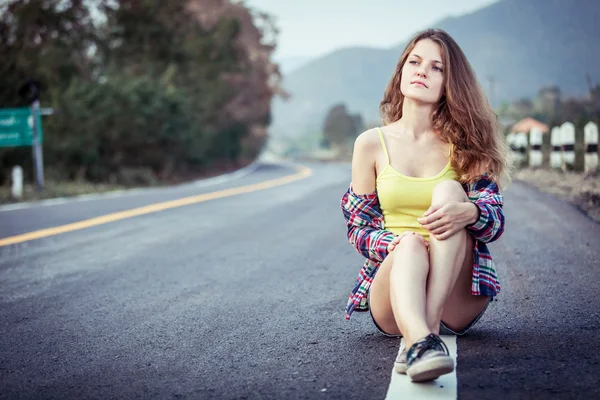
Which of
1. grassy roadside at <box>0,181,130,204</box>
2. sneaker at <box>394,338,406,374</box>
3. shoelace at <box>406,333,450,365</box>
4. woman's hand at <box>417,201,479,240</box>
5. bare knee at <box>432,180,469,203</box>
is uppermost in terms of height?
bare knee at <box>432,180,469,203</box>

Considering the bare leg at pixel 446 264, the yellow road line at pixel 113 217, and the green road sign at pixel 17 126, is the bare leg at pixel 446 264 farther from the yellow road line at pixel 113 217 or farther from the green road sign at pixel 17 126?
the green road sign at pixel 17 126

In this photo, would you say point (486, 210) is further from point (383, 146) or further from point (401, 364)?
point (401, 364)

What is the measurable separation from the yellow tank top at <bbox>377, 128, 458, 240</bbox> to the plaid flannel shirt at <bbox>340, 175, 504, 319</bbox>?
81mm

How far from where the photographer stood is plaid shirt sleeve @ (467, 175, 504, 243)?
3.10 metres

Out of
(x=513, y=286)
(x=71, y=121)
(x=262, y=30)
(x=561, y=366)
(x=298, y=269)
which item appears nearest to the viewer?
(x=561, y=366)

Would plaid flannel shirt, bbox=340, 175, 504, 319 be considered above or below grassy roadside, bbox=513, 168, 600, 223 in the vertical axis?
above

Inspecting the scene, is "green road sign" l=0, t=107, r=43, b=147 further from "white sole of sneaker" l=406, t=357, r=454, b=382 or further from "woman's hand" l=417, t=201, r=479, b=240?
"white sole of sneaker" l=406, t=357, r=454, b=382

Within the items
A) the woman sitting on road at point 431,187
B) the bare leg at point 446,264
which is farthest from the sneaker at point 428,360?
the woman sitting on road at point 431,187

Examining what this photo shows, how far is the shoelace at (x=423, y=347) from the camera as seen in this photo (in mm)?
2676

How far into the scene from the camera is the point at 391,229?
338cm

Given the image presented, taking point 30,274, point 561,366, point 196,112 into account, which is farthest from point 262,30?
point 561,366

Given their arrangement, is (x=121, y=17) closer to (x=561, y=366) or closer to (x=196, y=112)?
(x=196, y=112)

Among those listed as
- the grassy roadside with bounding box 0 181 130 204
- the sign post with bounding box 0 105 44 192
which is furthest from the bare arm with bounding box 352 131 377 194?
the sign post with bounding box 0 105 44 192

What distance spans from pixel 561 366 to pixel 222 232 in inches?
214
